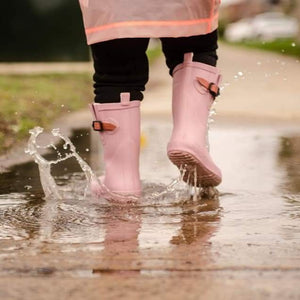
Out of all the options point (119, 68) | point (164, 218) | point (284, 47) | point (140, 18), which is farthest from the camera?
point (284, 47)

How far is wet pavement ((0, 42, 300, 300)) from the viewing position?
1.83m

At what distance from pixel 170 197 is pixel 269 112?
3.61 metres

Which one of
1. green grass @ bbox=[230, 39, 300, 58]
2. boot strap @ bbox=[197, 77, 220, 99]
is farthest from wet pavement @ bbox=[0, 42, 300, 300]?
green grass @ bbox=[230, 39, 300, 58]

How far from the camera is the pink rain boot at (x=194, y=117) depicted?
2871mm

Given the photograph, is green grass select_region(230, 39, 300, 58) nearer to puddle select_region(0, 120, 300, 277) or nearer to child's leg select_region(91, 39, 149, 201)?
puddle select_region(0, 120, 300, 277)

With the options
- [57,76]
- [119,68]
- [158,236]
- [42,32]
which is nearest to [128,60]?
[119,68]

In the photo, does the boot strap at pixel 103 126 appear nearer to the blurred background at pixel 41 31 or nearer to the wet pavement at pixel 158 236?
the wet pavement at pixel 158 236

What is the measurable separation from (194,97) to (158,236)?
0.73 meters

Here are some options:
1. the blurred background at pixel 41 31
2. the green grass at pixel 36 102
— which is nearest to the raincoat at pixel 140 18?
the green grass at pixel 36 102

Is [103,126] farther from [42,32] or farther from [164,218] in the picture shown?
[42,32]

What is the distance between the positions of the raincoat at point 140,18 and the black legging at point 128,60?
68 millimetres

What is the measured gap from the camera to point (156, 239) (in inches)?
89.9

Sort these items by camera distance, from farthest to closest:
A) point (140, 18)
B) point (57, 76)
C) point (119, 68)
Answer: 1. point (57, 76)
2. point (119, 68)
3. point (140, 18)

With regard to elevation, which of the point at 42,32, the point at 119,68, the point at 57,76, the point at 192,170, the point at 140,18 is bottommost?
the point at 42,32
